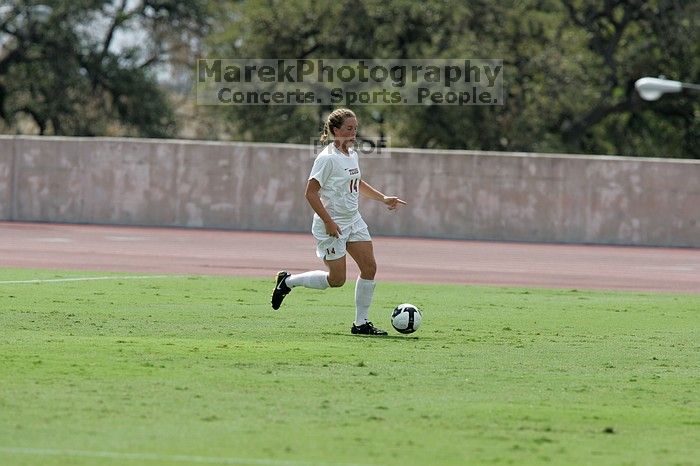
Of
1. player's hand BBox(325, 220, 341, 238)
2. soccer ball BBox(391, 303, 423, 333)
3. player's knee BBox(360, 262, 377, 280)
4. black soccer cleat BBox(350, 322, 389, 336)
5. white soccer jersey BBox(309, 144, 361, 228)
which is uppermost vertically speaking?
white soccer jersey BBox(309, 144, 361, 228)

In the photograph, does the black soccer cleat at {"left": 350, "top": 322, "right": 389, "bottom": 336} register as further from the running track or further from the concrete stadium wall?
the concrete stadium wall

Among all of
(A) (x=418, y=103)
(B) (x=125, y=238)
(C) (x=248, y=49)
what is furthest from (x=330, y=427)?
(C) (x=248, y=49)

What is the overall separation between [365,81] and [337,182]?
3173 centimetres

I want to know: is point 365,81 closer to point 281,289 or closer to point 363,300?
point 281,289

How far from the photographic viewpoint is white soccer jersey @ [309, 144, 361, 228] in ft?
39.3

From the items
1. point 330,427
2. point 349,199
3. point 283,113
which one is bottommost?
point 330,427

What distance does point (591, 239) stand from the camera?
29781 millimetres

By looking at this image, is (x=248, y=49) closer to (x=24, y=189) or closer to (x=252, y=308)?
(x=24, y=189)

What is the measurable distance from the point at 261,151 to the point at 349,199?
60.3 ft

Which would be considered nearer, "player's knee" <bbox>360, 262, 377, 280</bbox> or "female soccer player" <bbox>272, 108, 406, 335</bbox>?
"female soccer player" <bbox>272, 108, 406, 335</bbox>

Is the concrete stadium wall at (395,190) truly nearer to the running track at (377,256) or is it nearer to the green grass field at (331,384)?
the running track at (377,256)

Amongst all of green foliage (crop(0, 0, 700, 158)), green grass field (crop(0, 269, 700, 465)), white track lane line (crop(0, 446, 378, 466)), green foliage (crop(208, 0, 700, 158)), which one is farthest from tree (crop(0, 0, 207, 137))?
white track lane line (crop(0, 446, 378, 466))

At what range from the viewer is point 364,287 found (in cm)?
1216

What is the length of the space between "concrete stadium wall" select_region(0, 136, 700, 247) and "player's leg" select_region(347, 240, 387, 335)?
1747cm
